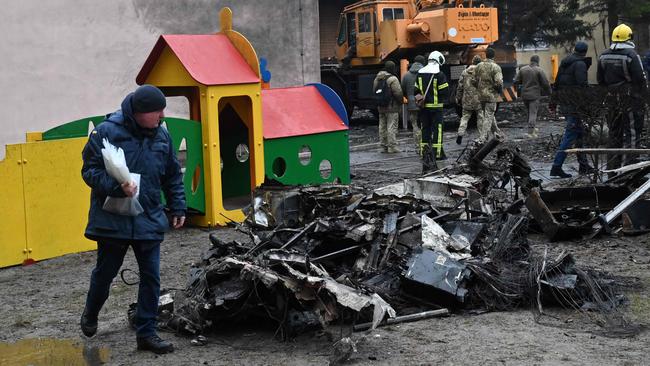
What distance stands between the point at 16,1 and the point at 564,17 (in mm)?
19033

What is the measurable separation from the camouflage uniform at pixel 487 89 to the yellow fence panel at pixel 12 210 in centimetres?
954

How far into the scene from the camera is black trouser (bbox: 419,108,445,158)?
48.9 feet

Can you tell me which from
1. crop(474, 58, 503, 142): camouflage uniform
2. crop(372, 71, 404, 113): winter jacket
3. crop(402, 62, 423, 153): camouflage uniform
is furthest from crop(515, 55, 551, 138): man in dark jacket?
crop(372, 71, 404, 113): winter jacket

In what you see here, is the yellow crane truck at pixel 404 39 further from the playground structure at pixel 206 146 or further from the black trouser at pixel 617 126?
the black trouser at pixel 617 126

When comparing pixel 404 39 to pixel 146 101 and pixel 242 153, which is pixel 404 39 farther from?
pixel 146 101

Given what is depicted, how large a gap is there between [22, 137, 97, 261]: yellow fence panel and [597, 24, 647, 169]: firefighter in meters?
5.89

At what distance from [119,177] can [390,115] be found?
12247 mm

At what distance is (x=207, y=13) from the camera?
61.7 feet

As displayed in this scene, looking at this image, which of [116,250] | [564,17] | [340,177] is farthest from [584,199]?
[564,17]

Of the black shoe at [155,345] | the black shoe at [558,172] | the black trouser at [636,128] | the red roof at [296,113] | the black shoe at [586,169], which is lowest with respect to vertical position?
the black shoe at [155,345]

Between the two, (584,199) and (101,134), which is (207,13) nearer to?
(584,199)

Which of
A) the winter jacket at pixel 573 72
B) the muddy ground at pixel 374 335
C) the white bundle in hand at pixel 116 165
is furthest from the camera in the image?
the winter jacket at pixel 573 72

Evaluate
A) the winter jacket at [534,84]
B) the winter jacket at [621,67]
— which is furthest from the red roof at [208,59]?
the winter jacket at [534,84]

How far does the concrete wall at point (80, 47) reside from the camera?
16.3 meters
